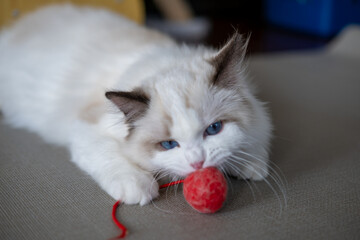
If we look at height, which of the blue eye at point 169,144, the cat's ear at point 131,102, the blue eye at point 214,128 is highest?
the cat's ear at point 131,102

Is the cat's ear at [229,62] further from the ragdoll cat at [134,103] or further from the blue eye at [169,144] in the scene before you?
the blue eye at [169,144]

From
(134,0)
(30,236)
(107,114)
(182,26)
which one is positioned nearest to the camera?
(30,236)

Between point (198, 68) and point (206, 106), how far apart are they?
0.20 metres

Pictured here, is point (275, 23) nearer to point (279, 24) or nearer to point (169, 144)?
point (279, 24)

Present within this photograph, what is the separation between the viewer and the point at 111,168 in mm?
1488

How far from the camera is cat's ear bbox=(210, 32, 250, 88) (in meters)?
1.39

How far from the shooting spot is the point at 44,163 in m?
1.79

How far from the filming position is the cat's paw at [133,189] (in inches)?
55.4

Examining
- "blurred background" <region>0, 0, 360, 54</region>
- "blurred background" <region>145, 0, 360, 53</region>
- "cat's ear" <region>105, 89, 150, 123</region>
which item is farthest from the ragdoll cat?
"blurred background" <region>145, 0, 360, 53</region>

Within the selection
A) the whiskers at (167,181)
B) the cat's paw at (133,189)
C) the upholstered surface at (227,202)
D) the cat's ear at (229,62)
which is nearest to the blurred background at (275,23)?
the upholstered surface at (227,202)

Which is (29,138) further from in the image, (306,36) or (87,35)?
(306,36)

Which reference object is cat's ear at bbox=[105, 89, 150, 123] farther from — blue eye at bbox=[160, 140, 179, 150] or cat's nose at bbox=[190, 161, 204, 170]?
cat's nose at bbox=[190, 161, 204, 170]

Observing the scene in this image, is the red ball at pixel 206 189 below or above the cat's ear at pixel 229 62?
below

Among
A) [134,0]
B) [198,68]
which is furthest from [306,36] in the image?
[198,68]
